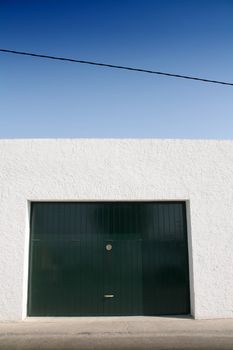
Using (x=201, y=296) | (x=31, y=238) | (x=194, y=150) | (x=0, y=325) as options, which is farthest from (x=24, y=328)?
(x=194, y=150)

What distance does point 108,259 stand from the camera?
957cm

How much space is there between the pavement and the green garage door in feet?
1.39

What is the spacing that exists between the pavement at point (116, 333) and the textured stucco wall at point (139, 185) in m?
0.90

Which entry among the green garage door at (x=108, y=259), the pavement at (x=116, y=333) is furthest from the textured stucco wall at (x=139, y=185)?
the pavement at (x=116, y=333)

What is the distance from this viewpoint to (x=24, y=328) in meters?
8.23

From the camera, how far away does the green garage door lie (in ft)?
30.8

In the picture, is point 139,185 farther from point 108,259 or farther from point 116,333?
point 116,333

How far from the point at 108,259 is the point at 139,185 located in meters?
2.04

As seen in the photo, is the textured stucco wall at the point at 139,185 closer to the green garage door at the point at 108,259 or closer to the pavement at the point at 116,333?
the green garage door at the point at 108,259

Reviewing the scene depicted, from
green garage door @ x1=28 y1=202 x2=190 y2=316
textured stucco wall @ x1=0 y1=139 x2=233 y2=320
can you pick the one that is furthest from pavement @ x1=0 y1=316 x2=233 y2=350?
textured stucco wall @ x1=0 y1=139 x2=233 y2=320

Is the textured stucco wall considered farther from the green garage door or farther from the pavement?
the pavement

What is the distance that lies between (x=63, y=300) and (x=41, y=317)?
652mm

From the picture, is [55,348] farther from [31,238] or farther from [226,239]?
[226,239]

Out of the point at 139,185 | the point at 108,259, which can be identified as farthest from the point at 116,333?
the point at 139,185
